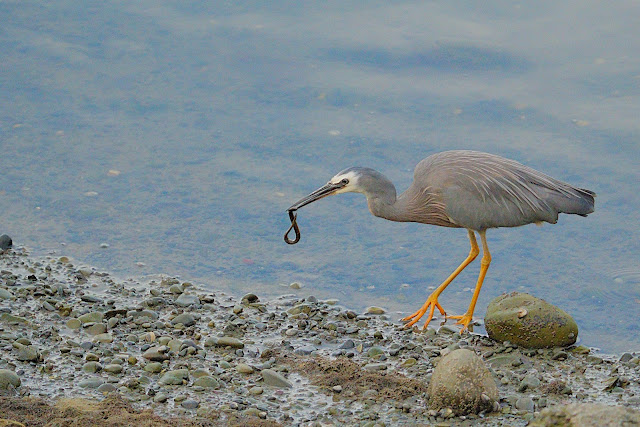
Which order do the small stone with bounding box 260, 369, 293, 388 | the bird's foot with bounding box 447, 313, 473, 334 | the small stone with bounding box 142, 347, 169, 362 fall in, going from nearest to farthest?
the small stone with bounding box 260, 369, 293, 388, the small stone with bounding box 142, 347, 169, 362, the bird's foot with bounding box 447, 313, 473, 334

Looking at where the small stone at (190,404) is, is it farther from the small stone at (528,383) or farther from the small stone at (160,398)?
the small stone at (528,383)

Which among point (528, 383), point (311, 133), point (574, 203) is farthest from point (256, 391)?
point (311, 133)

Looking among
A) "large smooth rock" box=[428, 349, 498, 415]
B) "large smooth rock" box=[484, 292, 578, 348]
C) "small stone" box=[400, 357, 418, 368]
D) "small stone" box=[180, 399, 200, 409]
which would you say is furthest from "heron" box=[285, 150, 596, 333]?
"small stone" box=[180, 399, 200, 409]

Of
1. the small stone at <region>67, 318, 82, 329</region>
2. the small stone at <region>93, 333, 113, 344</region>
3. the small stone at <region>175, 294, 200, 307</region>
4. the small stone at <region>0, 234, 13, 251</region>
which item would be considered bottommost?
the small stone at <region>93, 333, 113, 344</region>

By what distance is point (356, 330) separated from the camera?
688cm

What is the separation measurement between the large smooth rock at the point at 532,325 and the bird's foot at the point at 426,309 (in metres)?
0.69

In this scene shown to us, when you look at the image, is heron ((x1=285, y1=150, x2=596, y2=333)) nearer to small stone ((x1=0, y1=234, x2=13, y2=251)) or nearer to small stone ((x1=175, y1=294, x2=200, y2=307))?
small stone ((x1=175, y1=294, x2=200, y2=307))

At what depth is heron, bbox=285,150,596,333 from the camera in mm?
7098

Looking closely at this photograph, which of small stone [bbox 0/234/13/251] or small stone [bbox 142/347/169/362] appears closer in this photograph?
small stone [bbox 142/347/169/362]

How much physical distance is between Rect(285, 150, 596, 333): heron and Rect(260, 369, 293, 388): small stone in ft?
5.07

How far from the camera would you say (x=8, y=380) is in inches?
222

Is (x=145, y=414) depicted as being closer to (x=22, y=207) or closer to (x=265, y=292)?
(x=265, y=292)

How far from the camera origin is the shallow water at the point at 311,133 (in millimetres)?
8070

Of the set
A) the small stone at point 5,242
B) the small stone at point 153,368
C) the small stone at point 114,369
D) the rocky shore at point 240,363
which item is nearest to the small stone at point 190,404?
the rocky shore at point 240,363
